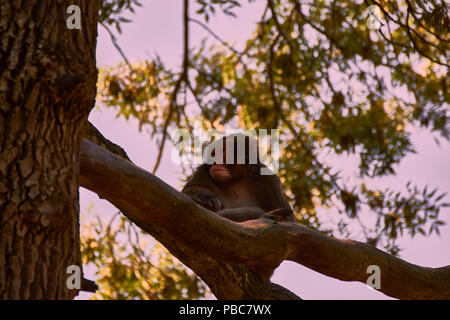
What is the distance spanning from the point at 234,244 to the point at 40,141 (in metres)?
1.54

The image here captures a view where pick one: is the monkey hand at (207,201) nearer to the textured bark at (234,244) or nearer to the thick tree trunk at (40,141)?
the textured bark at (234,244)

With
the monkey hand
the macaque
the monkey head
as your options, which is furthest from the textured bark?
the monkey head

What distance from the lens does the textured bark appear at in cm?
403

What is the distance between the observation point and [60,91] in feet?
11.1

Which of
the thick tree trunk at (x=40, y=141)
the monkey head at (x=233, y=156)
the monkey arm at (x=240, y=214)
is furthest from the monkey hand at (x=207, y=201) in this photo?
the thick tree trunk at (x=40, y=141)

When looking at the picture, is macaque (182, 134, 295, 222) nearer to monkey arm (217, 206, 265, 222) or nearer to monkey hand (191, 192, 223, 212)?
monkey arm (217, 206, 265, 222)

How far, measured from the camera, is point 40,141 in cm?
335

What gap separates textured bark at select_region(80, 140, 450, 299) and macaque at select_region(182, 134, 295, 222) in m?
1.15

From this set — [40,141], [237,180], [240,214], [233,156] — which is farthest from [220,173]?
[40,141]

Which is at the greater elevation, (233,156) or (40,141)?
(233,156)

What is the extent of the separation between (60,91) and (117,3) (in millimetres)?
5188

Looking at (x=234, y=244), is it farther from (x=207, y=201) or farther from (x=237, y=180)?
(x=237, y=180)

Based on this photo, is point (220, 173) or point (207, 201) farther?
point (220, 173)

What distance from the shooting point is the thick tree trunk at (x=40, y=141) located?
3.19 m
